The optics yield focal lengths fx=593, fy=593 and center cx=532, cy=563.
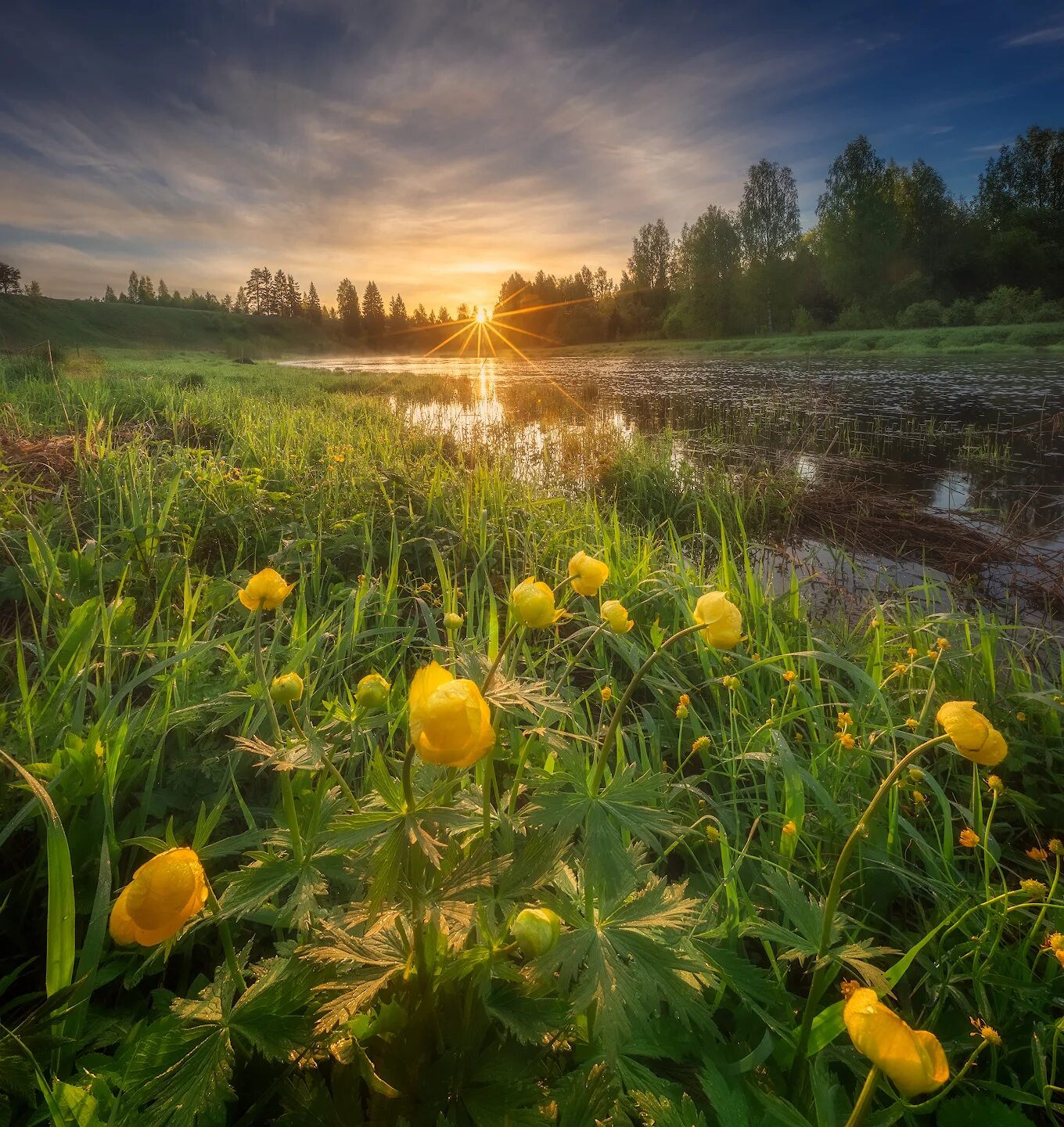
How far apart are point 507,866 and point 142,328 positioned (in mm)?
56784

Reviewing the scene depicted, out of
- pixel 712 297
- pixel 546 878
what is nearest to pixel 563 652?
pixel 546 878

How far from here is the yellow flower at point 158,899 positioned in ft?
1.67

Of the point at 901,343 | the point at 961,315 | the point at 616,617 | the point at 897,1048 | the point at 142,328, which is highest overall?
the point at 142,328

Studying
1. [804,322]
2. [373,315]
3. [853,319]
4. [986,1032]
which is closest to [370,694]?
[986,1032]

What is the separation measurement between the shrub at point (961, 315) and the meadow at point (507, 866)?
1228 inches

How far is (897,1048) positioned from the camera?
0.48 metres

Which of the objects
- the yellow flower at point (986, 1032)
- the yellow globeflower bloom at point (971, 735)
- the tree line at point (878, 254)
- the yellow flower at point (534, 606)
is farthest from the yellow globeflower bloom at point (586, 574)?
the tree line at point (878, 254)

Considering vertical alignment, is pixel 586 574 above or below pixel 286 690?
above

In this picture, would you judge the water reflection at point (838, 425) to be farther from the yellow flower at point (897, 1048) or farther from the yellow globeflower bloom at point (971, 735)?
the yellow flower at point (897, 1048)

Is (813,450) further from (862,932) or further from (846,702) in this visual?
(862,932)

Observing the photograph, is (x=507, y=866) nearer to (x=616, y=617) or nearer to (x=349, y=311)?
(x=616, y=617)

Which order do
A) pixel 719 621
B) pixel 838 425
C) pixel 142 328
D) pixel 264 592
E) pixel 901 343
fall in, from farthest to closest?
pixel 142 328, pixel 901 343, pixel 838 425, pixel 264 592, pixel 719 621

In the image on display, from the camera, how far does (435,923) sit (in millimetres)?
608

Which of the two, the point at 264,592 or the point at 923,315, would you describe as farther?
the point at 923,315
